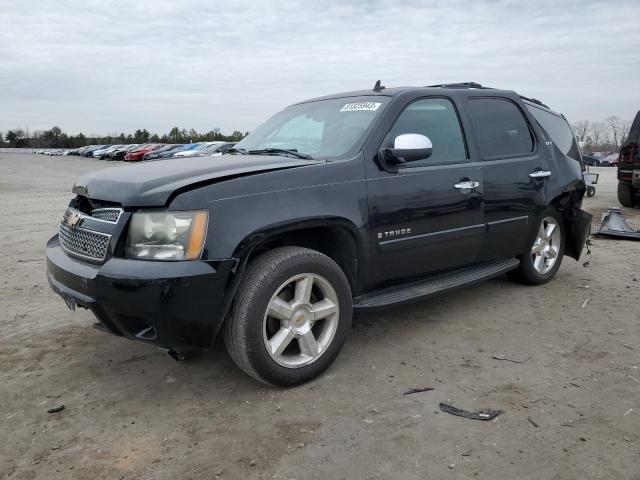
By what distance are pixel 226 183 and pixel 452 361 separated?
1.85 metres

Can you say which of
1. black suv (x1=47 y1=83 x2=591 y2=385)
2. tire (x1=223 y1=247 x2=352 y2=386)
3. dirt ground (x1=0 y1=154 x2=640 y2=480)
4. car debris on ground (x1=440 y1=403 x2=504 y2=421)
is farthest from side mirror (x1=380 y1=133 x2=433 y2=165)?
car debris on ground (x1=440 y1=403 x2=504 y2=421)

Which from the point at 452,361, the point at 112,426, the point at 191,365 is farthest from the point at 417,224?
the point at 112,426

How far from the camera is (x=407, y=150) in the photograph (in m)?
3.50

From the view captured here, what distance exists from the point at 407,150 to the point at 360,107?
0.67 meters

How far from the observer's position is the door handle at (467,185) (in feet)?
13.3

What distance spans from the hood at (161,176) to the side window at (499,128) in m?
1.70

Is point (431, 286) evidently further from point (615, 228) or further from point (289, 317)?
point (615, 228)

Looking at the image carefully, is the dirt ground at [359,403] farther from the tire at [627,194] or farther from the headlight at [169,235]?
the tire at [627,194]

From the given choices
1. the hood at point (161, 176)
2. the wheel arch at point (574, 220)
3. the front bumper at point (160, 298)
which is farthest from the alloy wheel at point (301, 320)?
the wheel arch at point (574, 220)

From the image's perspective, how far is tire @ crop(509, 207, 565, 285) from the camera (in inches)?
200

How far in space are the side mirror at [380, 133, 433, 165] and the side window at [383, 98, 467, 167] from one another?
21 cm

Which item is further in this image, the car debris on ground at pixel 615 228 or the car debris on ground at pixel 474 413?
the car debris on ground at pixel 615 228

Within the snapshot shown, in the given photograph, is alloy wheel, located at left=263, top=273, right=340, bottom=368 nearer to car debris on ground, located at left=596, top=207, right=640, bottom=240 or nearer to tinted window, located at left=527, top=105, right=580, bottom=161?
tinted window, located at left=527, top=105, right=580, bottom=161

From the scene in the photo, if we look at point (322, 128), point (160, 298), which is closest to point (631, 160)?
point (322, 128)
